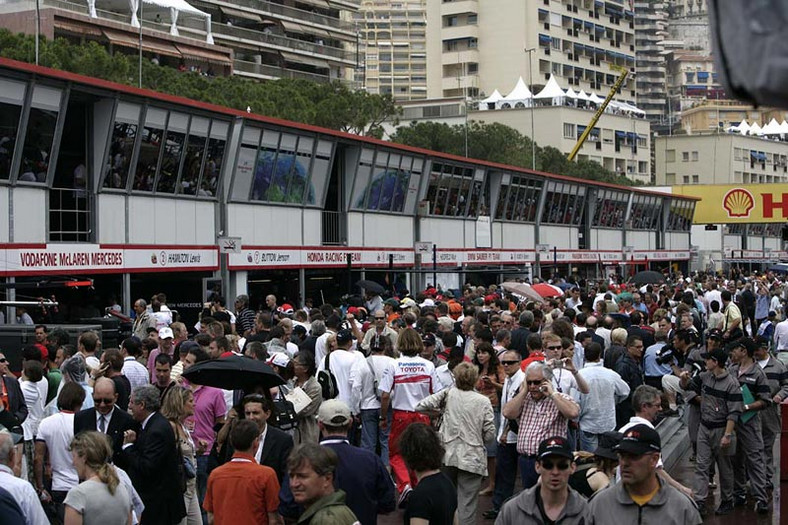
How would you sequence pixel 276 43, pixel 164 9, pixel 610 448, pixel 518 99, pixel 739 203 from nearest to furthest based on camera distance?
pixel 610 448
pixel 739 203
pixel 164 9
pixel 276 43
pixel 518 99

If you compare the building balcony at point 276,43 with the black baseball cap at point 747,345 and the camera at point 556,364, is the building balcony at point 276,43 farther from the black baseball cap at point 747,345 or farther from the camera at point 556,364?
the camera at point 556,364

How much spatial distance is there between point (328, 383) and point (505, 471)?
224cm

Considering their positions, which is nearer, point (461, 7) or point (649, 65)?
point (461, 7)

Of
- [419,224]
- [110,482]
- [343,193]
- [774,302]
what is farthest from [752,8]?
[419,224]

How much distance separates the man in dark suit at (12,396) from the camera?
32.2ft

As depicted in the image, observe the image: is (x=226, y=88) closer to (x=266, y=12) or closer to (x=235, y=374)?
(x=266, y=12)

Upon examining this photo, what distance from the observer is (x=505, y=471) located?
1088cm

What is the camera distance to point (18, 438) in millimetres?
8086

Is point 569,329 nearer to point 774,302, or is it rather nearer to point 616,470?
point 616,470

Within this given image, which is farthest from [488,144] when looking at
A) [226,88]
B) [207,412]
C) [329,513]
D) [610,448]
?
[329,513]

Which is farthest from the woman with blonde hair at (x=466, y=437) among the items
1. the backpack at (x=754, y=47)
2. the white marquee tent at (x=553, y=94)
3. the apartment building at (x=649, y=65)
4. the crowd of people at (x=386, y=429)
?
the apartment building at (x=649, y=65)

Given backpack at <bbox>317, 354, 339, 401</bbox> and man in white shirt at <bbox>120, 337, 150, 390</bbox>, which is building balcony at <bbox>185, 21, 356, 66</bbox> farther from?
man in white shirt at <bbox>120, 337, 150, 390</bbox>

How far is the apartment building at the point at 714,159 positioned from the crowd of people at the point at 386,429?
129m

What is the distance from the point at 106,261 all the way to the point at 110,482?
20624 millimetres
